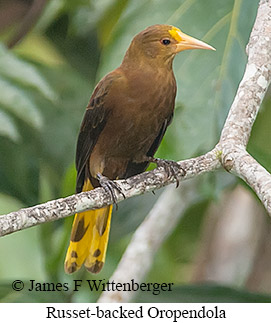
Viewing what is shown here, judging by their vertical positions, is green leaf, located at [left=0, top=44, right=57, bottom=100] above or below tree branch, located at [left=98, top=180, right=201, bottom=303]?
above

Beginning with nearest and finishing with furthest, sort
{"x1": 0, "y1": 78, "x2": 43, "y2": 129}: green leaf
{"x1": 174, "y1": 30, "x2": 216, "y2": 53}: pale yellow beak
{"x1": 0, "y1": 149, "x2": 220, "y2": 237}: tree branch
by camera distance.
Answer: {"x1": 0, "y1": 149, "x2": 220, "y2": 237}: tree branch → {"x1": 174, "y1": 30, "x2": 216, "y2": 53}: pale yellow beak → {"x1": 0, "y1": 78, "x2": 43, "y2": 129}: green leaf

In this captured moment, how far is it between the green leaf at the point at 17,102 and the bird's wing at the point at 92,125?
4.7 inches

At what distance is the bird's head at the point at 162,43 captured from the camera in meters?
1.63

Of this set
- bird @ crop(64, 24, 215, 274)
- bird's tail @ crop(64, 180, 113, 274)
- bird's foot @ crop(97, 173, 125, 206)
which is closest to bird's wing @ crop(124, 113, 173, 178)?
bird @ crop(64, 24, 215, 274)

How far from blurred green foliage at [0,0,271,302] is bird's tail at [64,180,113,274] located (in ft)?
0.17

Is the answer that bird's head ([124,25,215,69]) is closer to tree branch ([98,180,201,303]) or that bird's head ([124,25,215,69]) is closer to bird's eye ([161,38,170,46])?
bird's eye ([161,38,170,46])

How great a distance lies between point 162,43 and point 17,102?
14.8 inches

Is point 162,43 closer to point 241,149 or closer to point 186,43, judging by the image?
point 186,43

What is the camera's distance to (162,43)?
1.64 m

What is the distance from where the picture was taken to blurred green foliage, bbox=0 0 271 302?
1.75 metres

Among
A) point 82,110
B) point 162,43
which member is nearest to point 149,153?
point 162,43
